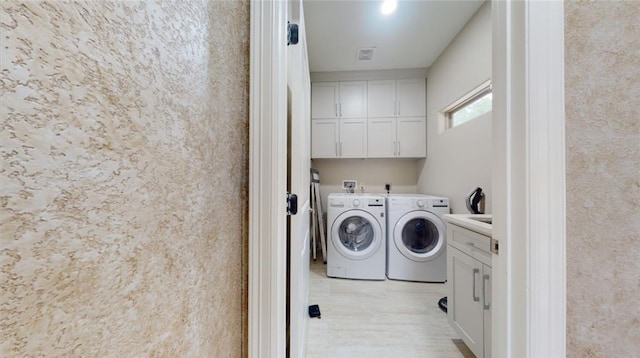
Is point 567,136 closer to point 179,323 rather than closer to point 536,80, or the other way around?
point 536,80

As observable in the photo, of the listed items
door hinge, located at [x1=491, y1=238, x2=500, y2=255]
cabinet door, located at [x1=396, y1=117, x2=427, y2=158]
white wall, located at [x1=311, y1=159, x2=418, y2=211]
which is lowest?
door hinge, located at [x1=491, y1=238, x2=500, y2=255]

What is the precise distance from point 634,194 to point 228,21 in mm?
1178

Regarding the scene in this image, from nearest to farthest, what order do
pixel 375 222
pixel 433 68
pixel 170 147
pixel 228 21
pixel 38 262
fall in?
pixel 38 262
pixel 170 147
pixel 228 21
pixel 375 222
pixel 433 68

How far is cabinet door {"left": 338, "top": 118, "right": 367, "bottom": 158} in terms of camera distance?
10.8 ft

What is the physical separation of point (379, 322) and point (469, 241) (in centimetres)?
96

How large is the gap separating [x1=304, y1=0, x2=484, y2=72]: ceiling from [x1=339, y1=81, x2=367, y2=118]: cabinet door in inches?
10.5

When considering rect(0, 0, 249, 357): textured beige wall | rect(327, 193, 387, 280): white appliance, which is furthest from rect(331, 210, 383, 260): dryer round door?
rect(0, 0, 249, 357): textured beige wall

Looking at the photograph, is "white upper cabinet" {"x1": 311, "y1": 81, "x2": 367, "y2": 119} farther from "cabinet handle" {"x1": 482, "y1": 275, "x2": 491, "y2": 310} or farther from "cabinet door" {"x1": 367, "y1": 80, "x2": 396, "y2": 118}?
"cabinet handle" {"x1": 482, "y1": 275, "x2": 491, "y2": 310}

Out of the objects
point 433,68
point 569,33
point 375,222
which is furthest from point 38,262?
point 433,68

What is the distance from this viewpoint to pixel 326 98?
3.30 metres

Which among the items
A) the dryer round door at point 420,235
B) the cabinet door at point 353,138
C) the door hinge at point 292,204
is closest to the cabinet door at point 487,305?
the door hinge at point 292,204

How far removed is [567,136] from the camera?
669mm

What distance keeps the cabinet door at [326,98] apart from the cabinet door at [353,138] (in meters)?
0.21

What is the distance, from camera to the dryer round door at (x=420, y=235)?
96.5 inches
